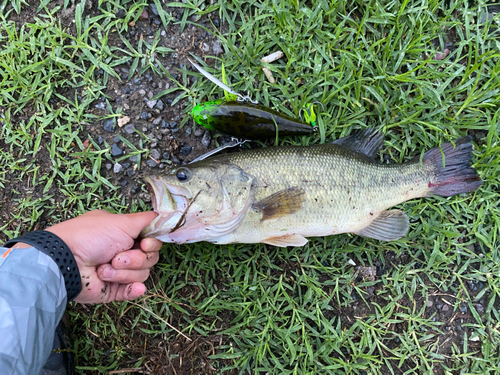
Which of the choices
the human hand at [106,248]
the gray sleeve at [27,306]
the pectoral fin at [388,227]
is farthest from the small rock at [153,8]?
the pectoral fin at [388,227]

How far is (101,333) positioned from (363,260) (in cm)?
270

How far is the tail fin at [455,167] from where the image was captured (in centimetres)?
286

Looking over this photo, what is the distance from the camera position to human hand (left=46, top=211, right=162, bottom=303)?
2408 mm

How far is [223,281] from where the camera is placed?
9.96ft

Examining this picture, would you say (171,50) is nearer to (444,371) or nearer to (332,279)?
(332,279)

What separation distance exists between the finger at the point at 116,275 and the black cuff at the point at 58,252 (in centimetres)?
18

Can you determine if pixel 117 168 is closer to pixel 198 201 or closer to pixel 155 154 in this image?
pixel 155 154

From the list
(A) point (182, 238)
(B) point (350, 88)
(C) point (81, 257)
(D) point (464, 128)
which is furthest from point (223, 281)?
(D) point (464, 128)

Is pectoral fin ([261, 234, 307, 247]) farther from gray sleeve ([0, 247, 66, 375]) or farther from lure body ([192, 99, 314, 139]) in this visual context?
gray sleeve ([0, 247, 66, 375])

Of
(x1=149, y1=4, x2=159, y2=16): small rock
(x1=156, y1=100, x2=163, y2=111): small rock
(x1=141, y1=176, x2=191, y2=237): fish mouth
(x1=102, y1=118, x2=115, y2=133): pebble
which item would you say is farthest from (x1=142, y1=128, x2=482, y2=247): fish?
(x1=149, y1=4, x2=159, y2=16): small rock

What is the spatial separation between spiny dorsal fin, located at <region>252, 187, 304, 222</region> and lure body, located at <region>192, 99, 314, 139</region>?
0.62m

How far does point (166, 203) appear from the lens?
2412 millimetres

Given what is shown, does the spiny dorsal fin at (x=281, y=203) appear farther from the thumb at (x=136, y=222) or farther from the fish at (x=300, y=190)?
the thumb at (x=136, y=222)

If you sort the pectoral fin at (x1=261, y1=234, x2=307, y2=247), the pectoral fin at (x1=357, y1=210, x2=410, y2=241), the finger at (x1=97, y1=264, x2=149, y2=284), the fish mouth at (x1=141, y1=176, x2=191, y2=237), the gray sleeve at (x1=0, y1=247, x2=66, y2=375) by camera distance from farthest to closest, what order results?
the pectoral fin at (x1=357, y1=210, x2=410, y2=241)
the pectoral fin at (x1=261, y1=234, x2=307, y2=247)
the finger at (x1=97, y1=264, x2=149, y2=284)
the fish mouth at (x1=141, y1=176, x2=191, y2=237)
the gray sleeve at (x1=0, y1=247, x2=66, y2=375)
